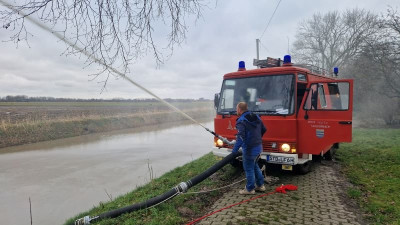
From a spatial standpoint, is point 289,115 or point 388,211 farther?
point 289,115

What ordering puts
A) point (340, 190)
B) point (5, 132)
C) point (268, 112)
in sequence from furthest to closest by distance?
point (5, 132) → point (268, 112) → point (340, 190)

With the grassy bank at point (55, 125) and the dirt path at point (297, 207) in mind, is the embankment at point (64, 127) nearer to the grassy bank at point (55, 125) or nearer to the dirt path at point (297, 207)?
the grassy bank at point (55, 125)

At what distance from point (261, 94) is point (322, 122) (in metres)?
1.51

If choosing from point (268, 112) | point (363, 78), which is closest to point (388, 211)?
point (268, 112)

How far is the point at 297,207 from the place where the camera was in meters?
4.83

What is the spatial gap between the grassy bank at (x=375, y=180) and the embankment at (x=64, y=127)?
811 inches

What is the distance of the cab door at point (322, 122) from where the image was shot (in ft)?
20.1

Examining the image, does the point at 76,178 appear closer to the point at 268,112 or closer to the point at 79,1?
the point at 268,112

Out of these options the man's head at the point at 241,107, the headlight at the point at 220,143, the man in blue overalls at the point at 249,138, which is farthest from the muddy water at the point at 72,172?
the man's head at the point at 241,107

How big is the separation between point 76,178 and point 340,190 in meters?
9.31

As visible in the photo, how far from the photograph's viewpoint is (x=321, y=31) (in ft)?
115

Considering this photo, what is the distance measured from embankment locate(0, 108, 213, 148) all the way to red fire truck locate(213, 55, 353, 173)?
18866mm

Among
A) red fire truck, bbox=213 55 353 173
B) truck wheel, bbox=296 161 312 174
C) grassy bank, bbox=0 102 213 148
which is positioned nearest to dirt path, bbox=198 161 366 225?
truck wheel, bbox=296 161 312 174

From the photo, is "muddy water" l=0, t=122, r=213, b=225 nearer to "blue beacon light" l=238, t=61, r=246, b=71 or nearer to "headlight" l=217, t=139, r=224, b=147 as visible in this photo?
"headlight" l=217, t=139, r=224, b=147
